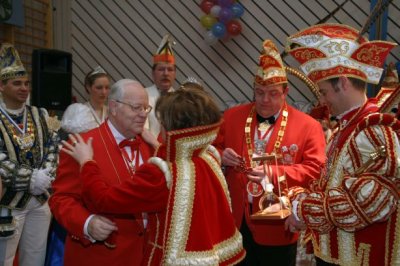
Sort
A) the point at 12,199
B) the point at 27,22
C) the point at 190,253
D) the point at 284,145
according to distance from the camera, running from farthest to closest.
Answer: the point at 27,22 → the point at 12,199 → the point at 284,145 → the point at 190,253

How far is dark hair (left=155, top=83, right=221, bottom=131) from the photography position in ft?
6.13

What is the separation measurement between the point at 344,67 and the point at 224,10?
4.75 metres

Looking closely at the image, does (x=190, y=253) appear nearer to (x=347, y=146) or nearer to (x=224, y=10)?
(x=347, y=146)

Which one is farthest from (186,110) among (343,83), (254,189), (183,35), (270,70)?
(183,35)

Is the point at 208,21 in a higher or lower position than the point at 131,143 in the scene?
higher

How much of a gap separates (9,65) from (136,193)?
2201 millimetres

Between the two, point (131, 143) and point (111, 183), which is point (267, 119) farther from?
point (111, 183)

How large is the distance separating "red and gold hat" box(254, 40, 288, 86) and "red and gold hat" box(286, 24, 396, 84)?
30.7 inches

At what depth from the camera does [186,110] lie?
1869mm

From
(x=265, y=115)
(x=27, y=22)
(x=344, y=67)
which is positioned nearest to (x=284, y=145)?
(x=265, y=115)

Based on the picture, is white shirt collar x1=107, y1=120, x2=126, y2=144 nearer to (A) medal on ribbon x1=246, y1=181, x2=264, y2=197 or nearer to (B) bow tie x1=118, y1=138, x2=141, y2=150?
(B) bow tie x1=118, y1=138, x2=141, y2=150

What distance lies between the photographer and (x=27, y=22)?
289 inches

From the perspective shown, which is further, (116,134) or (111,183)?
(116,134)

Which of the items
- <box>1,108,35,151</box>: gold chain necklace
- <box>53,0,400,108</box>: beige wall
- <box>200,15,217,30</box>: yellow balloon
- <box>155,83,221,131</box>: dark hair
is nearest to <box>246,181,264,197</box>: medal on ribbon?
<box>155,83,221,131</box>: dark hair
